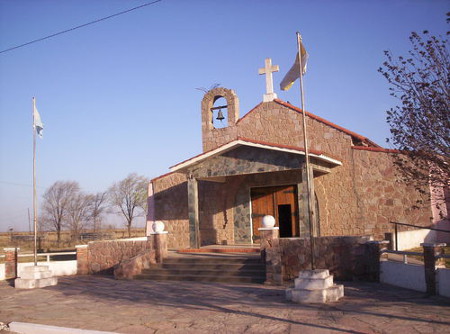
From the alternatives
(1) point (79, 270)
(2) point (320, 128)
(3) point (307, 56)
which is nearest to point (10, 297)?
(1) point (79, 270)

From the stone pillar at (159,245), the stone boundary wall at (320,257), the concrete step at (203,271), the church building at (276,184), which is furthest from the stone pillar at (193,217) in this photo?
the stone boundary wall at (320,257)

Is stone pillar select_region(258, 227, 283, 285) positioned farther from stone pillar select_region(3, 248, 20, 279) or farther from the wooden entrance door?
stone pillar select_region(3, 248, 20, 279)

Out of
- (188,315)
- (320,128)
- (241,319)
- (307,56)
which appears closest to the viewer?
(241,319)

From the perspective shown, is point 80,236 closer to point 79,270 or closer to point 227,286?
point 79,270

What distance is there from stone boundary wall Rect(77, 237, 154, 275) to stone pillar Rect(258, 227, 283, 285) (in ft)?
13.9

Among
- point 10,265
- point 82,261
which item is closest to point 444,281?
point 82,261

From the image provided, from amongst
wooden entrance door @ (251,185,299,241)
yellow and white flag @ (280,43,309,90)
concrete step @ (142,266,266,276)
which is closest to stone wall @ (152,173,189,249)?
wooden entrance door @ (251,185,299,241)

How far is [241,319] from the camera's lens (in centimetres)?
742

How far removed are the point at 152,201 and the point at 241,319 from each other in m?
12.3

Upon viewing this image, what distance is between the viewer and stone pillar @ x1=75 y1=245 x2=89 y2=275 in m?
15.3

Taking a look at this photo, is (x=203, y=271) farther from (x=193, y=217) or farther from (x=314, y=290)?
(x=314, y=290)

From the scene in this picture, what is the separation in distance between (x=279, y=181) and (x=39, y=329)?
1123 cm

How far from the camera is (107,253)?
15062mm

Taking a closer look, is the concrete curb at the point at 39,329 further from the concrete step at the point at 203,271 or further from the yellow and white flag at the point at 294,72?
the yellow and white flag at the point at 294,72
